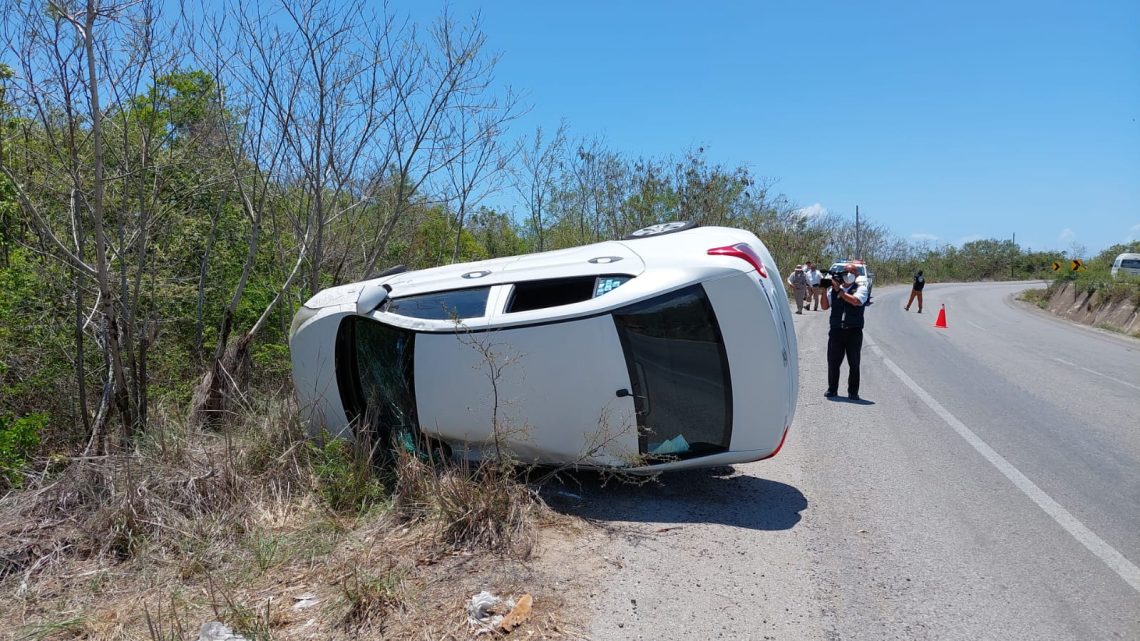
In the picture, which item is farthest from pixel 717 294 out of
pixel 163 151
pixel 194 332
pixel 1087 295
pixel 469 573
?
pixel 1087 295

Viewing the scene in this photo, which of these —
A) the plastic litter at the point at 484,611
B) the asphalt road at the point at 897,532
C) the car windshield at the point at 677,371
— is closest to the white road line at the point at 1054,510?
the asphalt road at the point at 897,532

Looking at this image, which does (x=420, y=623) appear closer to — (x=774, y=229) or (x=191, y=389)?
(x=191, y=389)

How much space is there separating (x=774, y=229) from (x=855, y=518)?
3018cm

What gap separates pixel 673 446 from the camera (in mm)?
5012

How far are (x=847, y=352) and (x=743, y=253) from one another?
4.87m

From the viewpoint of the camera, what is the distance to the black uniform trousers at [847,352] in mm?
9203

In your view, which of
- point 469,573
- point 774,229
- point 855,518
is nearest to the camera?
point 469,573

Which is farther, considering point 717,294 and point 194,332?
point 194,332

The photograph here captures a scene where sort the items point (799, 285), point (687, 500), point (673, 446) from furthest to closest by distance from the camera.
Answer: point (799, 285) → point (687, 500) → point (673, 446)

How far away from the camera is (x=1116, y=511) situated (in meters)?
5.14

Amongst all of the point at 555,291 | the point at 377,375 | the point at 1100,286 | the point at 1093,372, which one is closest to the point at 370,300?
the point at 377,375

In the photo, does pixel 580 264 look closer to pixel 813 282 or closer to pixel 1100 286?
pixel 813 282

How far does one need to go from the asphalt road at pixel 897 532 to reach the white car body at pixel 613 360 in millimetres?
542

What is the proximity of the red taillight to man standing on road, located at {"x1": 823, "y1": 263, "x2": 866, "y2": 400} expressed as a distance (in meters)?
4.50
